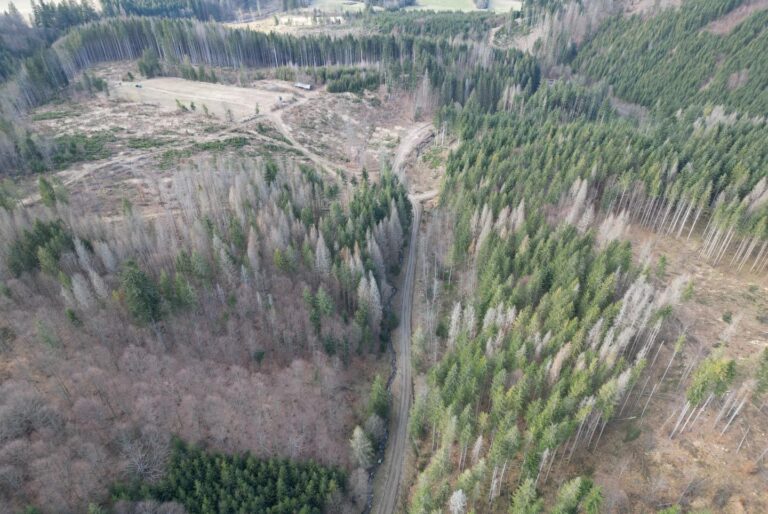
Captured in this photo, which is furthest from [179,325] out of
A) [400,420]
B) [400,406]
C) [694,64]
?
[694,64]

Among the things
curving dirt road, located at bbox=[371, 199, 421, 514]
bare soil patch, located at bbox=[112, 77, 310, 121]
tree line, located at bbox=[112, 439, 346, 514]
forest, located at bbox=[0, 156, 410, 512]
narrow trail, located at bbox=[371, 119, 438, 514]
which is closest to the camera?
tree line, located at bbox=[112, 439, 346, 514]

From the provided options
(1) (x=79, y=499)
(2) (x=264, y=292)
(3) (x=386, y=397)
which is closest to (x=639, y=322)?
(3) (x=386, y=397)

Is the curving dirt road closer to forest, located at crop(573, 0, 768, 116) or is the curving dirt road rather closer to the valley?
the valley

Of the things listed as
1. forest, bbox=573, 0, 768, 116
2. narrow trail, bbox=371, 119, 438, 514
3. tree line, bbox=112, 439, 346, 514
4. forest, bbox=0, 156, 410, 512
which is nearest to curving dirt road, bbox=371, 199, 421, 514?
narrow trail, bbox=371, 119, 438, 514

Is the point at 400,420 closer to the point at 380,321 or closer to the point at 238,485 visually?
the point at 380,321

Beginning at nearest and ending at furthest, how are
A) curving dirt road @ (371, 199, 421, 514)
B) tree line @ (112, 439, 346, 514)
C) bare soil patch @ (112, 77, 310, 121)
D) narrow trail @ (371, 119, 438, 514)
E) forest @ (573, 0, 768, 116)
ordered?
tree line @ (112, 439, 346, 514)
curving dirt road @ (371, 199, 421, 514)
narrow trail @ (371, 119, 438, 514)
bare soil patch @ (112, 77, 310, 121)
forest @ (573, 0, 768, 116)

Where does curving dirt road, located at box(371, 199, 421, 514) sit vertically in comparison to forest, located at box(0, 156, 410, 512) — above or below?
below

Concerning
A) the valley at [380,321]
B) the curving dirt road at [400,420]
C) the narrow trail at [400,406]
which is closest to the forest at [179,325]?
the valley at [380,321]

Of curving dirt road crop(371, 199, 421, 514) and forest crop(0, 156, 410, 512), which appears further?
curving dirt road crop(371, 199, 421, 514)

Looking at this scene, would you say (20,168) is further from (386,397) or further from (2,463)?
(386,397)
